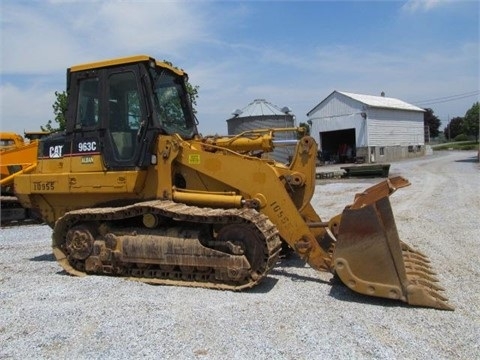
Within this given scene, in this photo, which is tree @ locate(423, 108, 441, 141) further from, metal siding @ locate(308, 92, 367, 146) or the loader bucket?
the loader bucket

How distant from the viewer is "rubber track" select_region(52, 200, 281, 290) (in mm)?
5895

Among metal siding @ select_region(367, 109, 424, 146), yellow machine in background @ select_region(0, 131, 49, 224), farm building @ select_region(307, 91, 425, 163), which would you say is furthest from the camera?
metal siding @ select_region(367, 109, 424, 146)

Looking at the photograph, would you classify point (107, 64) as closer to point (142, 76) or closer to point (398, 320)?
point (142, 76)

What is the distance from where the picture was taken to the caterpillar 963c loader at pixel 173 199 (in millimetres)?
5879

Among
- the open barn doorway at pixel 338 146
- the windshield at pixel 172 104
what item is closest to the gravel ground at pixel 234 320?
the windshield at pixel 172 104

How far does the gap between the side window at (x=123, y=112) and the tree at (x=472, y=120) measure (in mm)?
83351

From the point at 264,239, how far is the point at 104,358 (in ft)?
7.78

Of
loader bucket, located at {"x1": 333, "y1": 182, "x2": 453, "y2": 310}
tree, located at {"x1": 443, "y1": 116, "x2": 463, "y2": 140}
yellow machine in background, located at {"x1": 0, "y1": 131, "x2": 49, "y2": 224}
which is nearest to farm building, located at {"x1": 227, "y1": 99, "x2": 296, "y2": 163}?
yellow machine in background, located at {"x1": 0, "y1": 131, "x2": 49, "y2": 224}

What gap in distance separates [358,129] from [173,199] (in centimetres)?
3748

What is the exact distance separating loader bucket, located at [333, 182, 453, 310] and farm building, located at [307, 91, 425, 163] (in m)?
36.9

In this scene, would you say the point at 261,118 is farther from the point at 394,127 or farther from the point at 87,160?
the point at 87,160

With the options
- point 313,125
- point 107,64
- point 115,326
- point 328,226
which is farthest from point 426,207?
point 313,125

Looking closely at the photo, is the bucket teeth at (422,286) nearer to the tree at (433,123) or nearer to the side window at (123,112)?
the side window at (123,112)

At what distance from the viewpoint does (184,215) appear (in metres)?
6.15
